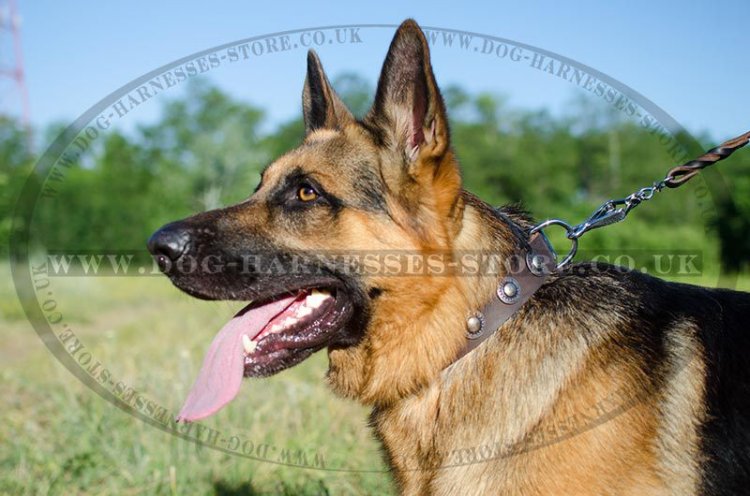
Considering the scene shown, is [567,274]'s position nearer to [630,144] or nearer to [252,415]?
[252,415]

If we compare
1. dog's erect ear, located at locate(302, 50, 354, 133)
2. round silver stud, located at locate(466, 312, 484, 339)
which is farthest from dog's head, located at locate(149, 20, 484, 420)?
dog's erect ear, located at locate(302, 50, 354, 133)

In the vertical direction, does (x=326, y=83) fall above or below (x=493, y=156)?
below

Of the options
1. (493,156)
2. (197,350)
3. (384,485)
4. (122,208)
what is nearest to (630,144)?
(493,156)

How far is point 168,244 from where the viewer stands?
11.1ft

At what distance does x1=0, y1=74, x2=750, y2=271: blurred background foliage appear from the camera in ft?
90.8

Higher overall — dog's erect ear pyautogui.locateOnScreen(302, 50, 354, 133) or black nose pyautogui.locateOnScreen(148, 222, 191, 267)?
dog's erect ear pyautogui.locateOnScreen(302, 50, 354, 133)

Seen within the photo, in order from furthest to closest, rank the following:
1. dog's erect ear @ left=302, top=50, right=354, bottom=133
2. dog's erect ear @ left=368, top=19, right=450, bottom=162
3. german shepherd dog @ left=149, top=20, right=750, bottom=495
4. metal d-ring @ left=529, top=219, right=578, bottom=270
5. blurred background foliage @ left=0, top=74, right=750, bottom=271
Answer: blurred background foliage @ left=0, top=74, right=750, bottom=271 → dog's erect ear @ left=302, top=50, right=354, bottom=133 → metal d-ring @ left=529, top=219, right=578, bottom=270 → dog's erect ear @ left=368, top=19, right=450, bottom=162 → german shepherd dog @ left=149, top=20, right=750, bottom=495

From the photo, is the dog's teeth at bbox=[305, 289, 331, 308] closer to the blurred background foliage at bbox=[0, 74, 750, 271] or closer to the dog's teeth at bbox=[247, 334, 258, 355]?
the dog's teeth at bbox=[247, 334, 258, 355]

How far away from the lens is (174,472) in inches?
192

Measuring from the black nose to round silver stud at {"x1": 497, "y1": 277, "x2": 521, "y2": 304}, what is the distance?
1.63 meters

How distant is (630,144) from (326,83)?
120 ft

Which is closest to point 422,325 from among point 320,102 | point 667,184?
point 667,184

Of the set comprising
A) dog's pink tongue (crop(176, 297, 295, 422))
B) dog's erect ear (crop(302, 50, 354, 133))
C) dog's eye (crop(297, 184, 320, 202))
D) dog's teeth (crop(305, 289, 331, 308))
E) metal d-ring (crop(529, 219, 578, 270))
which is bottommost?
dog's pink tongue (crop(176, 297, 295, 422))

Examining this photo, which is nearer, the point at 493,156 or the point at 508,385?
the point at 508,385
